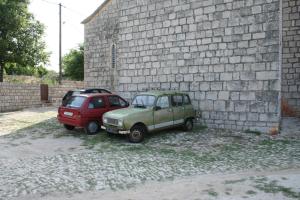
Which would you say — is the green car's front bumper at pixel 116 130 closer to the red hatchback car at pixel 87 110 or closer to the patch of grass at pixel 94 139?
the patch of grass at pixel 94 139

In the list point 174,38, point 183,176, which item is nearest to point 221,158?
point 183,176

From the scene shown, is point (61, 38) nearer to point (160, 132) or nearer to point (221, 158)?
point (160, 132)

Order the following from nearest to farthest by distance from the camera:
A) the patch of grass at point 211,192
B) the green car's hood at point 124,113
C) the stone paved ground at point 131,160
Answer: the patch of grass at point 211,192 → the stone paved ground at point 131,160 → the green car's hood at point 124,113

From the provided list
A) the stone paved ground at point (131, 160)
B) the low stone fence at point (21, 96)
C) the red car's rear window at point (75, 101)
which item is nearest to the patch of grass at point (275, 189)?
the stone paved ground at point (131, 160)

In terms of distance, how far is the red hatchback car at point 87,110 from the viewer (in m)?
10.9

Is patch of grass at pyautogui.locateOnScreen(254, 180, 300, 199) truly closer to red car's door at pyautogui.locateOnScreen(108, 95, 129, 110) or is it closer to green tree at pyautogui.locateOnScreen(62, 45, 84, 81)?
red car's door at pyautogui.locateOnScreen(108, 95, 129, 110)

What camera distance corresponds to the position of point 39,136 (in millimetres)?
11312

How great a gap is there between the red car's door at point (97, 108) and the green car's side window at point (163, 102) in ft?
6.84

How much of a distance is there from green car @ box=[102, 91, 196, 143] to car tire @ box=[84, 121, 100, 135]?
0.89 metres

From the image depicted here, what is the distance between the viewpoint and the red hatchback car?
10.9m

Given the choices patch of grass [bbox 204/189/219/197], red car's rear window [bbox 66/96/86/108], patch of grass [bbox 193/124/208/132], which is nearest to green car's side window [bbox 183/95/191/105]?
patch of grass [bbox 193/124/208/132]

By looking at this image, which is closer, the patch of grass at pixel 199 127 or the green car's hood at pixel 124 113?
the green car's hood at pixel 124 113

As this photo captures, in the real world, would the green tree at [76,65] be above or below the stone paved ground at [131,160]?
above

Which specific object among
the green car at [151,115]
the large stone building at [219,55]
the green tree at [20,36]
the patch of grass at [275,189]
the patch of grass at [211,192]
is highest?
the green tree at [20,36]
